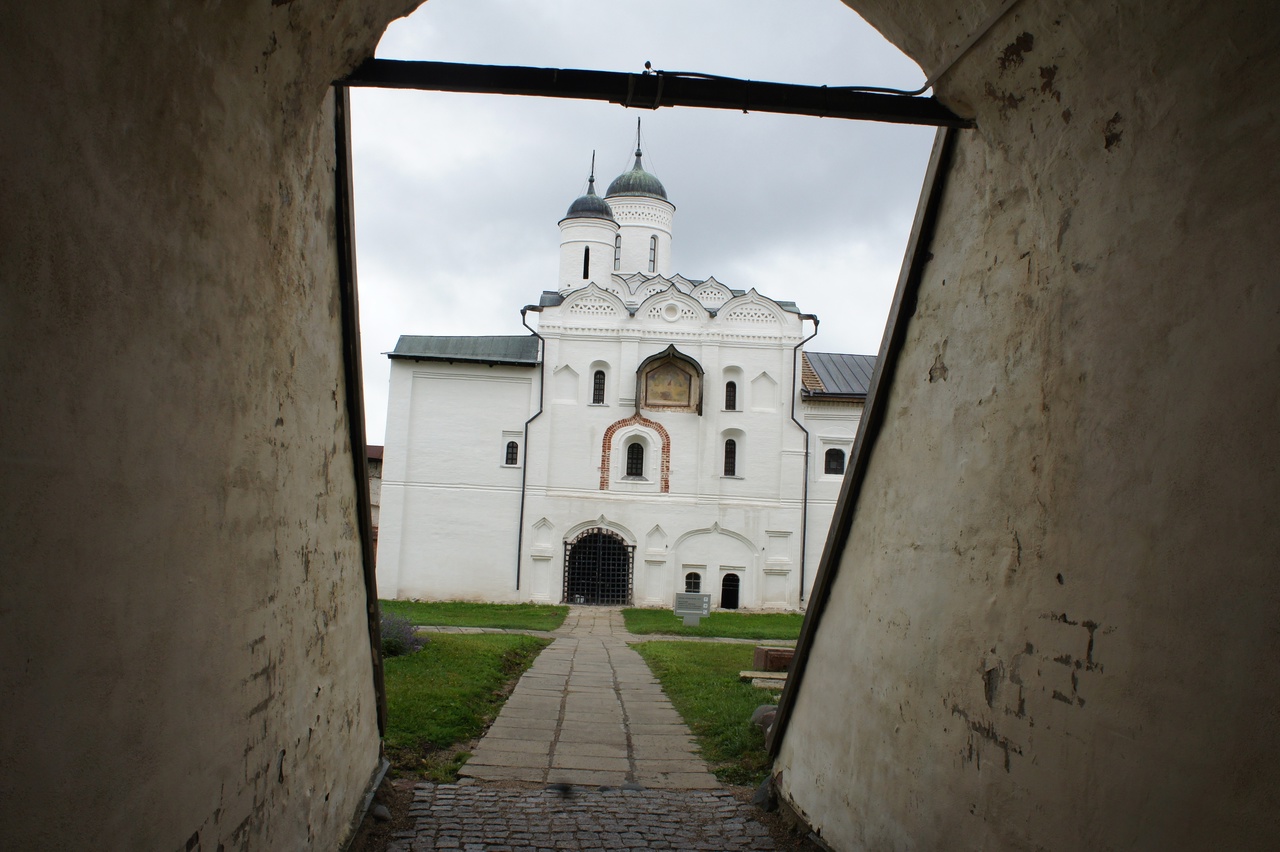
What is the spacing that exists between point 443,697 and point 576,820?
3.57m

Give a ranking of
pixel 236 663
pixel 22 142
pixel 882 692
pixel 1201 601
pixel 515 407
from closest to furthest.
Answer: pixel 22 142
pixel 1201 601
pixel 236 663
pixel 882 692
pixel 515 407

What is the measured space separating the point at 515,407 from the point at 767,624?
9539mm

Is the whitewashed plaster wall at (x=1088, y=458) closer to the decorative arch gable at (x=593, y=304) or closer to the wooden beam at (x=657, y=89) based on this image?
the wooden beam at (x=657, y=89)

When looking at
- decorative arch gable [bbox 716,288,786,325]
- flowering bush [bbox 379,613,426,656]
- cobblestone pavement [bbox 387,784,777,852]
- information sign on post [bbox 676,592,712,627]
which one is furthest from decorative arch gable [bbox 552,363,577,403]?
cobblestone pavement [bbox 387,784,777,852]

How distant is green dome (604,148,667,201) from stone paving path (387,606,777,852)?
87.7ft

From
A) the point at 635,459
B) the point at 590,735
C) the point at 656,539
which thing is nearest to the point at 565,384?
the point at 635,459

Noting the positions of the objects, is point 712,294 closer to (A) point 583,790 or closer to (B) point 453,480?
(B) point 453,480

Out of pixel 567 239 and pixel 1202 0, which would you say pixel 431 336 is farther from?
pixel 1202 0

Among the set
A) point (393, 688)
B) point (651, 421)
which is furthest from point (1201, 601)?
point (651, 421)

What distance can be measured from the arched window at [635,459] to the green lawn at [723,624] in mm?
4002

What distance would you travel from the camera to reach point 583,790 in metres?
6.05

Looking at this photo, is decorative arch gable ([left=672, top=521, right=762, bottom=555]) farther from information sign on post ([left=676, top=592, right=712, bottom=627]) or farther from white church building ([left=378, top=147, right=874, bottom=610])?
information sign on post ([left=676, top=592, right=712, bottom=627])

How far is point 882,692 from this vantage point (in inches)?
170

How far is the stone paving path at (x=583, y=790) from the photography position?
5055 millimetres
